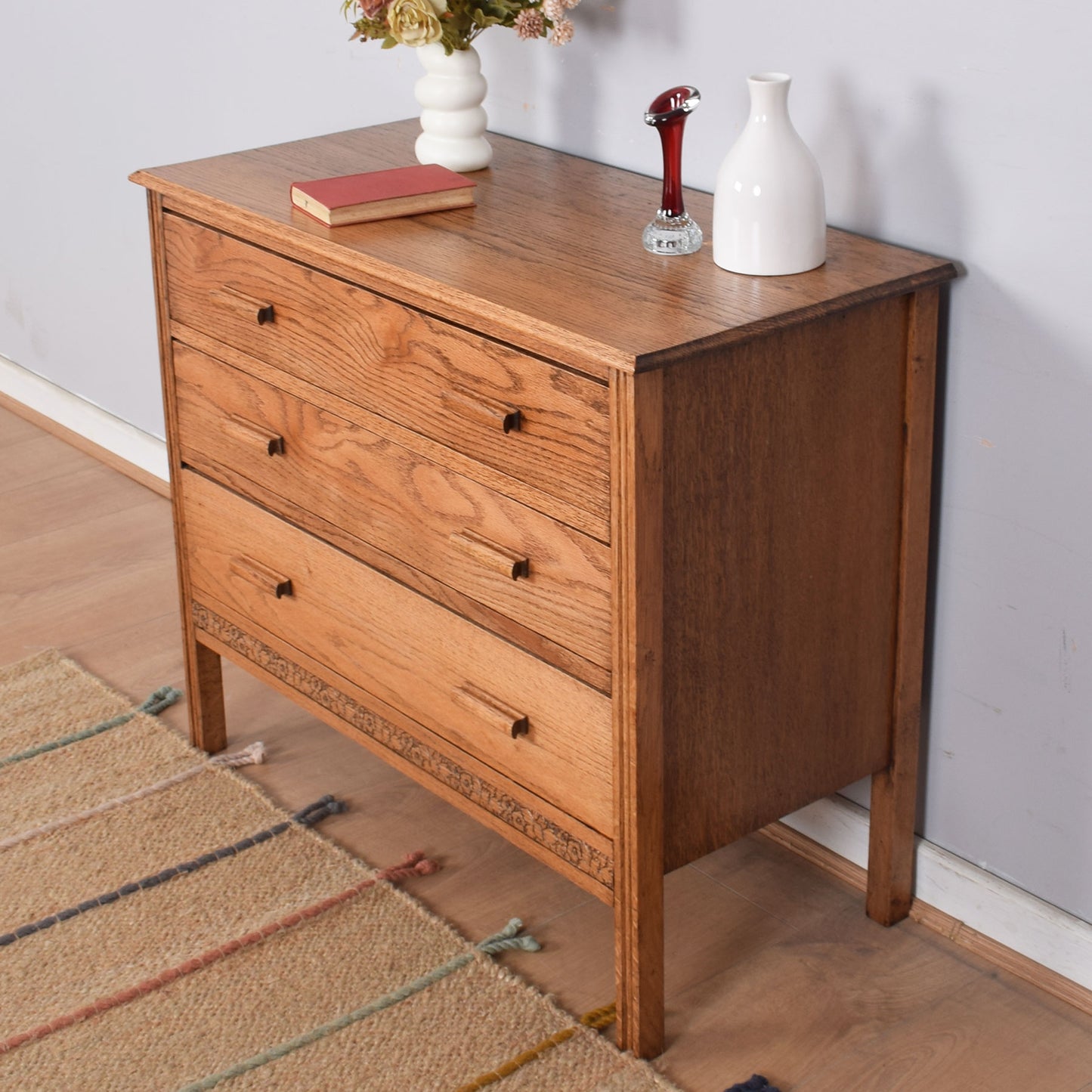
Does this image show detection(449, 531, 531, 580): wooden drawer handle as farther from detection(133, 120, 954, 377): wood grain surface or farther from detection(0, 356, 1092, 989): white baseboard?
detection(0, 356, 1092, 989): white baseboard

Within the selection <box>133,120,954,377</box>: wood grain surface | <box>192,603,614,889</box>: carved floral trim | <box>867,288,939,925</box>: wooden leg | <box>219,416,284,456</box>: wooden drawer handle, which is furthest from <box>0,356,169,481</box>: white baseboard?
<box>867,288,939,925</box>: wooden leg

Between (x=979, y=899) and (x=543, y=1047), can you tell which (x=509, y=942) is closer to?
(x=543, y=1047)

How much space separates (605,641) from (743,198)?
0.46m

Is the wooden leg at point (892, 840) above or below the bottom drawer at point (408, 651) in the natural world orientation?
below

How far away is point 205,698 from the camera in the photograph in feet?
7.22

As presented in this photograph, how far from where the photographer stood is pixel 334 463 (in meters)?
1.77

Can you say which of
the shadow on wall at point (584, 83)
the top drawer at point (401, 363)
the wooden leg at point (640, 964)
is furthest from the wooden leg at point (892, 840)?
the shadow on wall at point (584, 83)

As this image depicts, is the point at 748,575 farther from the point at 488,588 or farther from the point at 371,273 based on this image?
the point at 371,273

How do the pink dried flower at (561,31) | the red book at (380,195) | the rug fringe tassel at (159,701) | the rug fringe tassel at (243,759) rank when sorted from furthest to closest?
the rug fringe tassel at (159,701) < the rug fringe tassel at (243,759) < the pink dried flower at (561,31) < the red book at (380,195)

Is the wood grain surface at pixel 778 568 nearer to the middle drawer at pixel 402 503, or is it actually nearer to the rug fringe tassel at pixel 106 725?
the middle drawer at pixel 402 503

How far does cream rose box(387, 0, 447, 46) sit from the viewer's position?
178 centimetres

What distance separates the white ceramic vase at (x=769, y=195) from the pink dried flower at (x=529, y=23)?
409mm

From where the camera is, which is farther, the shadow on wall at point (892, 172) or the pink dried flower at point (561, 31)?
the pink dried flower at point (561, 31)

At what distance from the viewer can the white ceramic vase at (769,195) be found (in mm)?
1472
